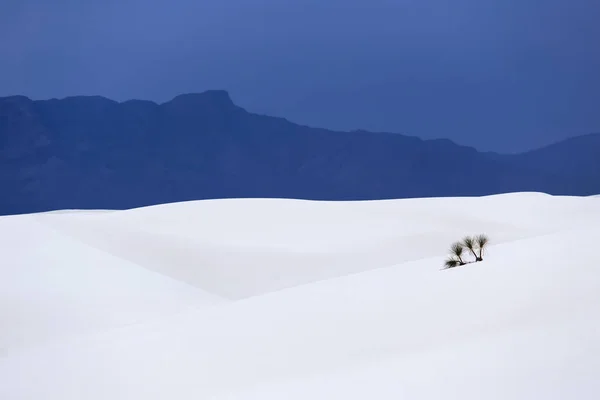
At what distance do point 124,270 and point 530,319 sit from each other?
39.0 feet

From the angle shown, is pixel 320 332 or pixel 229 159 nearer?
pixel 320 332

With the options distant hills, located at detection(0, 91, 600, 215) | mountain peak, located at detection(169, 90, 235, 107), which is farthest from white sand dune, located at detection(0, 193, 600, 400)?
mountain peak, located at detection(169, 90, 235, 107)

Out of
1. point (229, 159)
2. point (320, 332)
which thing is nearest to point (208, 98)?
point (229, 159)

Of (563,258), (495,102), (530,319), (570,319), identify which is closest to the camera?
(570,319)

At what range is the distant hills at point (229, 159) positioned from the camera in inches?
3543

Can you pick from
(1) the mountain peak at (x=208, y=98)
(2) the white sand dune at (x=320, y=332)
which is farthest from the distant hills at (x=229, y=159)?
(2) the white sand dune at (x=320, y=332)

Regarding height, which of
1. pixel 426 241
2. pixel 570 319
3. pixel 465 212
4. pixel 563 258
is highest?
pixel 465 212

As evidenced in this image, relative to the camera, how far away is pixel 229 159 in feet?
332

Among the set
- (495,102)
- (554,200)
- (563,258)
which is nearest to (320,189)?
(495,102)

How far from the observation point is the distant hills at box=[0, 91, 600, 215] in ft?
295

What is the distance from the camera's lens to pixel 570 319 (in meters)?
4.93

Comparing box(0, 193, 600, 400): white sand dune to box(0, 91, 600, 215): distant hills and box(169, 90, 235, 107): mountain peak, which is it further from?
box(169, 90, 235, 107): mountain peak

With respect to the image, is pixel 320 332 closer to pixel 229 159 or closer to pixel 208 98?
pixel 229 159

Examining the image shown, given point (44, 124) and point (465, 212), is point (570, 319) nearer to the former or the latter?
point (465, 212)
